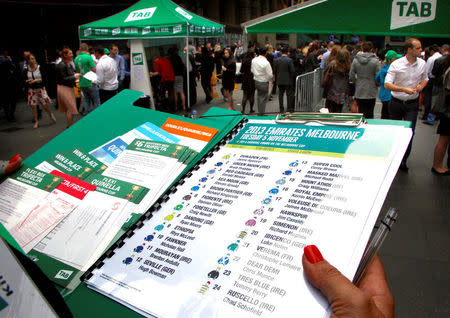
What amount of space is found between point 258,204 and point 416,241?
2993 millimetres

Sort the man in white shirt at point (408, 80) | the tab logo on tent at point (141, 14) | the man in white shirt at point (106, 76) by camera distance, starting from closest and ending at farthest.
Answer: the man in white shirt at point (408, 80) < the man in white shirt at point (106, 76) < the tab logo on tent at point (141, 14)

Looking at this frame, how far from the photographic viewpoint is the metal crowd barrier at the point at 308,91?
741 centimetres

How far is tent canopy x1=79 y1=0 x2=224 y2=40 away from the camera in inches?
283

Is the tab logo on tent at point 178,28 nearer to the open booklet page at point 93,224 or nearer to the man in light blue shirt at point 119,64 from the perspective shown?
the man in light blue shirt at point 119,64

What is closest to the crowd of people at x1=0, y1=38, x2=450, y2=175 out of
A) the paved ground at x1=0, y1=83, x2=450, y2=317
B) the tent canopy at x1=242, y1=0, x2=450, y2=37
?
the paved ground at x1=0, y1=83, x2=450, y2=317

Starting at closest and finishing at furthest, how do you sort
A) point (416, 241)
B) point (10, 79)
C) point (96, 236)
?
point (96, 236)
point (416, 241)
point (10, 79)

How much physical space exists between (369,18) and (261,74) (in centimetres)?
559

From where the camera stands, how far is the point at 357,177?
0.96 metres

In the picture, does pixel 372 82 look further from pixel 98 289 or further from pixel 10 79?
pixel 10 79

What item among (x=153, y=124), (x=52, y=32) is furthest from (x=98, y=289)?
(x=52, y=32)

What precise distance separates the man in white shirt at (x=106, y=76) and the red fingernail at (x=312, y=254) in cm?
700

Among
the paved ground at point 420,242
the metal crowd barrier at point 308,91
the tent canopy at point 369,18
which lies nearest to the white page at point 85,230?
the tent canopy at point 369,18

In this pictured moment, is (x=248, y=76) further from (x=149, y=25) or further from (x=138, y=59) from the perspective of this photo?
(x=138, y=59)

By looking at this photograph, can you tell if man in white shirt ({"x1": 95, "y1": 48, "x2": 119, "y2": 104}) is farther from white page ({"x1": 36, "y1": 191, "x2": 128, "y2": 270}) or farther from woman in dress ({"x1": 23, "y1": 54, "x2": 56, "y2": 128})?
white page ({"x1": 36, "y1": 191, "x2": 128, "y2": 270})
